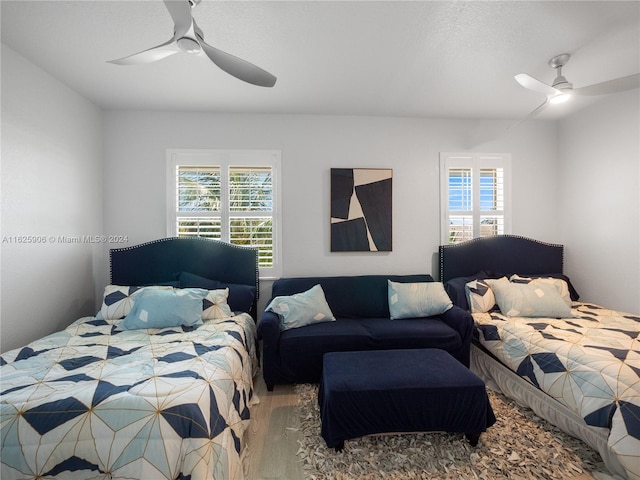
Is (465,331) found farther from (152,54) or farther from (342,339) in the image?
(152,54)

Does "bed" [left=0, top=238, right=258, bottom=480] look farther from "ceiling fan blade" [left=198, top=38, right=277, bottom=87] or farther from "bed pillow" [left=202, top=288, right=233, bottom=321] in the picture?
"ceiling fan blade" [left=198, top=38, right=277, bottom=87]

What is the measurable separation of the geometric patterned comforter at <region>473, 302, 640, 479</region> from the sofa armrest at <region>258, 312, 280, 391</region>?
6.16 ft

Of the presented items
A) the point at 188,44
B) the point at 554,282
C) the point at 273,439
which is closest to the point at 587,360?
the point at 554,282

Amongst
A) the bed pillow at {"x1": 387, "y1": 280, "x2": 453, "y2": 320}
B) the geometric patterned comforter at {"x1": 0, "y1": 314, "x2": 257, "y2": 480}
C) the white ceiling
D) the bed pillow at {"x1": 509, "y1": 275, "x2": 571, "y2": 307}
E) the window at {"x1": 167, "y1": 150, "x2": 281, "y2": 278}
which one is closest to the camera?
the geometric patterned comforter at {"x1": 0, "y1": 314, "x2": 257, "y2": 480}

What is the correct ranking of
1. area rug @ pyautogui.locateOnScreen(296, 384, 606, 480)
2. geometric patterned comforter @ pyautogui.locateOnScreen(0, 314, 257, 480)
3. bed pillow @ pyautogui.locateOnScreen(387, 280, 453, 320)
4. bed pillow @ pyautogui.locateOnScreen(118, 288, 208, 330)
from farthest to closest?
bed pillow @ pyautogui.locateOnScreen(387, 280, 453, 320) < bed pillow @ pyautogui.locateOnScreen(118, 288, 208, 330) < area rug @ pyautogui.locateOnScreen(296, 384, 606, 480) < geometric patterned comforter @ pyautogui.locateOnScreen(0, 314, 257, 480)

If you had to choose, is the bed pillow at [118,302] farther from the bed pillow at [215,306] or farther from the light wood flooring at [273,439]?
the light wood flooring at [273,439]

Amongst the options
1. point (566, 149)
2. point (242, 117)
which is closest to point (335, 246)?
point (242, 117)

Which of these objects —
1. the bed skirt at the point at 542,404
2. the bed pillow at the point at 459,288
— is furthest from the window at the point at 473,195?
the bed skirt at the point at 542,404

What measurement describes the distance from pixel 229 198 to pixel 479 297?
2892 mm

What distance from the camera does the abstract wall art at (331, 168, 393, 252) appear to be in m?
3.07

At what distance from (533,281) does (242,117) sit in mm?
3643

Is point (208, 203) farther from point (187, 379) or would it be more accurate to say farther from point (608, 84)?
point (608, 84)

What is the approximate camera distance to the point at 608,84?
182cm

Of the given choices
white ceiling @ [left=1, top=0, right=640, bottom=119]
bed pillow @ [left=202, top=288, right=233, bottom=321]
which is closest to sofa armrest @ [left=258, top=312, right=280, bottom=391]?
bed pillow @ [left=202, top=288, right=233, bottom=321]
